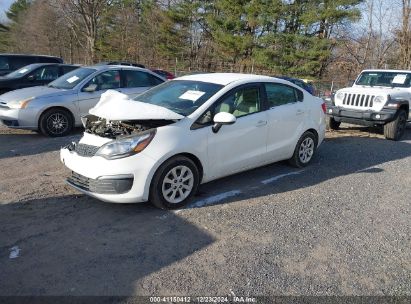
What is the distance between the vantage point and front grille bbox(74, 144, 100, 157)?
4.39 metres

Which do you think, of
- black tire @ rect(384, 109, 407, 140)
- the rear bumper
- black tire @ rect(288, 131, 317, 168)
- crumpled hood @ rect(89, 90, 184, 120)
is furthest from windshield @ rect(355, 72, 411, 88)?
crumpled hood @ rect(89, 90, 184, 120)

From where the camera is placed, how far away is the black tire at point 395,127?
934 centimetres

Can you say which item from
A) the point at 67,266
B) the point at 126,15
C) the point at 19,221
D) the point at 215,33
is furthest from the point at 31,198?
the point at 126,15

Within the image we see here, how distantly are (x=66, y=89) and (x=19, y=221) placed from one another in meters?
4.80

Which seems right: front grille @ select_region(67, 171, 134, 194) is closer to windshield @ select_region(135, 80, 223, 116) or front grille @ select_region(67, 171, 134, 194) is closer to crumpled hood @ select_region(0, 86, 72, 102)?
windshield @ select_region(135, 80, 223, 116)

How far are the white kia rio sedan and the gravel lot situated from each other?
342 millimetres

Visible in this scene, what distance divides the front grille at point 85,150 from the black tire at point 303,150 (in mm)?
3344

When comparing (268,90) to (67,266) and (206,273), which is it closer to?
(206,273)

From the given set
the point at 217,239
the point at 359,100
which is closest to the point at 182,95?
the point at 217,239

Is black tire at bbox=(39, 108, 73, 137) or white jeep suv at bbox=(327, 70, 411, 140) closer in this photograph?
black tire at bbox=(39, 108, 73, 137)

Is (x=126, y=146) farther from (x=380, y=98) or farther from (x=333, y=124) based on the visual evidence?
(x=333, y=124)

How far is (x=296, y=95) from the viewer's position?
6.21 meters

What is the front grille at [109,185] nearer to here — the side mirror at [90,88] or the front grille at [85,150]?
the front grille at [85,150]

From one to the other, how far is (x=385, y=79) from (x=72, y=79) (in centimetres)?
842
